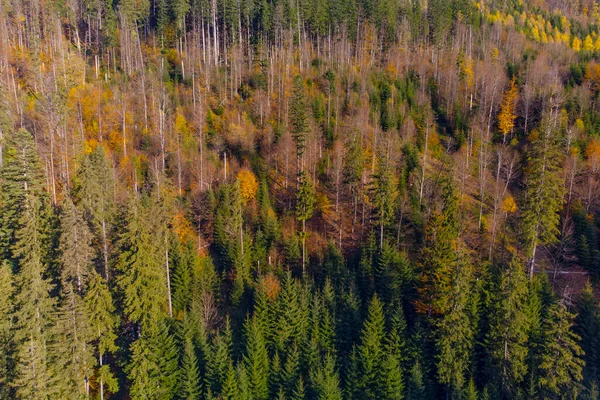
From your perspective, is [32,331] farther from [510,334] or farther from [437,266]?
[510,334]

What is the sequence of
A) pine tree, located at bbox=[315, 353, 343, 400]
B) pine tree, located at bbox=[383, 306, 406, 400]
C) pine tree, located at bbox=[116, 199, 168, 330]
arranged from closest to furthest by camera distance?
pine tree, located at bbox=[315, 353, 343, 400] < pine tree, located at bbox=[383, 306, 406, 400] < pine tree, located at bbox=[116, 199, 168, 330]

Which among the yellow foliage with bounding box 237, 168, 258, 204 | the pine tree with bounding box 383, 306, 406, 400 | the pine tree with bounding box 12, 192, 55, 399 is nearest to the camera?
the pine tree with bounding box 12, 192, 55, 399

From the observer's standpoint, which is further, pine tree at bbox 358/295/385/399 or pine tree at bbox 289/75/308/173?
pine tree at bbox 289/75/308/173

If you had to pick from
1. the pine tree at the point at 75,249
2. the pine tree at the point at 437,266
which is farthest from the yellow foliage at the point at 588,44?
the pine tree at the point at 75,249

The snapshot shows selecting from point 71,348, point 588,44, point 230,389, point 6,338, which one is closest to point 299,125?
point 230,389

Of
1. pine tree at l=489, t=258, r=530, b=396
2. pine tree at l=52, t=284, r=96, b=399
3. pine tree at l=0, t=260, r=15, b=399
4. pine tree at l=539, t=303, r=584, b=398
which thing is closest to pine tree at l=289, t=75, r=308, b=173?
pine tree at l=489, t=258, r=530, b=396

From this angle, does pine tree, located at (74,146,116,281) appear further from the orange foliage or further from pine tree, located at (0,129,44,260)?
the orange foliage
